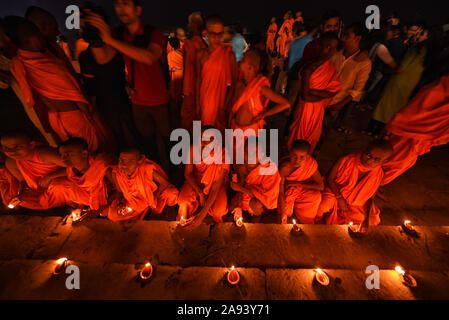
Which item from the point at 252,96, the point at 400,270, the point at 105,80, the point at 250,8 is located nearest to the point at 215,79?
the point at 252,96

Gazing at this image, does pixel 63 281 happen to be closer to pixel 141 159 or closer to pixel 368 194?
pixel 141 159

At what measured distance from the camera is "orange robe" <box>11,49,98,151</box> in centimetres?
215

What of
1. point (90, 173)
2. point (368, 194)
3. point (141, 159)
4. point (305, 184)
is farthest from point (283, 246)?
point (90, 173)

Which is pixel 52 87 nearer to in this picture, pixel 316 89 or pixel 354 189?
pixel 316 89

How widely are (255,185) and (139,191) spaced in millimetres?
1425

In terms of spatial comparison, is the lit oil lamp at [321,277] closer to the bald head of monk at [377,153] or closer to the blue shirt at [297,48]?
the bald head of monk at [377,153]

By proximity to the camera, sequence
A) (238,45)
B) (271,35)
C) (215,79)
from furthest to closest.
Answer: (271,35)
(238,45)
(215,79)

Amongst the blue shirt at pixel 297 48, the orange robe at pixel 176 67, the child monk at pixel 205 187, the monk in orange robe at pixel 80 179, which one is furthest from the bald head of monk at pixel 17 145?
the blue shirt at pixel 297 48

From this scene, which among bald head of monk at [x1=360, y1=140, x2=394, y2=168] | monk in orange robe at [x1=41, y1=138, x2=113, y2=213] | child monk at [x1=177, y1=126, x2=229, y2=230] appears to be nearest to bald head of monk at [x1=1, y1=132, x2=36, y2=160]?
monk in orange robe at [x1=41, y1=138, x2=113, y2=213]

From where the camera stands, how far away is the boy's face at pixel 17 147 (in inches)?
83.7

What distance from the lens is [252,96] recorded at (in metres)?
2.60

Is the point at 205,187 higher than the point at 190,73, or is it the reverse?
the point at 190,73

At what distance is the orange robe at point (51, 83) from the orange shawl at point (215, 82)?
1.52 meters

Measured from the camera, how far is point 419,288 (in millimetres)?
1655
